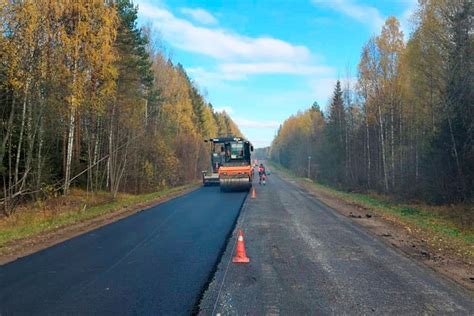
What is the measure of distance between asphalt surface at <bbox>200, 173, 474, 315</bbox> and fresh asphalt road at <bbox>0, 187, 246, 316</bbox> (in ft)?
1.76

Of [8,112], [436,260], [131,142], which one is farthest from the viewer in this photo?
[131,142]

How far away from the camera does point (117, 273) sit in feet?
23.2

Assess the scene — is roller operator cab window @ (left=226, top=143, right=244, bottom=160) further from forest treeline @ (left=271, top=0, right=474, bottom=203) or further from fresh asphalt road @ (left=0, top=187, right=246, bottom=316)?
fresh asphalt road @ (left=0, top=187, right=246, bottom=316)

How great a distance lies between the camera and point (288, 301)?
5.57 metres

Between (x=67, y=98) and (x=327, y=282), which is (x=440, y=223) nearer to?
(x=327, y=282)

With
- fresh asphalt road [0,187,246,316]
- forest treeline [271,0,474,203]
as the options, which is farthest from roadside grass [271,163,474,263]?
fresh asphalt road [0,187,246,316]

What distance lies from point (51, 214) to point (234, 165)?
1331 centimetres

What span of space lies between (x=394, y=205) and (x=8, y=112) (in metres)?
21.1

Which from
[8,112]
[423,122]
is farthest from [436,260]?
[423,122]

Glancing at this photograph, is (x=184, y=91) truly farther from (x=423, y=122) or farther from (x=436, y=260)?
(x=436, y=260)

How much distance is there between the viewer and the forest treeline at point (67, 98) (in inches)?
615

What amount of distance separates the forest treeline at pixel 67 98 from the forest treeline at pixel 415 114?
17980mm

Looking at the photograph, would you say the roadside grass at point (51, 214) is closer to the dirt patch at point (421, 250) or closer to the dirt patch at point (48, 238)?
the dirt patch at point (48, 238)

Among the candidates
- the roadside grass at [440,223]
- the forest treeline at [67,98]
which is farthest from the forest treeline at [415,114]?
the forest treeline at [67,98]
